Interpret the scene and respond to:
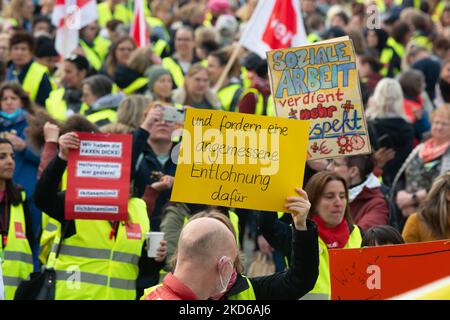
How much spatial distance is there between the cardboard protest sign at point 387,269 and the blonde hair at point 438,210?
4.64 feet

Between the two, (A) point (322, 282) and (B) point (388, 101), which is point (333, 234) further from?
(B) point (388, 101)

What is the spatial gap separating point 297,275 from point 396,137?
528 cm

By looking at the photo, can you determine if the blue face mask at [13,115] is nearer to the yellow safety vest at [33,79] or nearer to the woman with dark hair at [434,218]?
the yellow safety vest at [33,79]

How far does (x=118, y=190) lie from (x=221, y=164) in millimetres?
1991

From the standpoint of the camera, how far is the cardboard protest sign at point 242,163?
550 cm

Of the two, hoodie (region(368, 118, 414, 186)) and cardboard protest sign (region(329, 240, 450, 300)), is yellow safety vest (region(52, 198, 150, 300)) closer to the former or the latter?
cardboard protest sign (region(329, 240, 450, 300))

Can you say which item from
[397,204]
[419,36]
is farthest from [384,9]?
[397,204]

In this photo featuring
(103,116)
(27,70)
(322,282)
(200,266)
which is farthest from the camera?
(27,70)

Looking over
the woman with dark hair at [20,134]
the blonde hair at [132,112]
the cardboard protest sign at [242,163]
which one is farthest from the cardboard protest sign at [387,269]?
the woman with dark hair at [20,134]

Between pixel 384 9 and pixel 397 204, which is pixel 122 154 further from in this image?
pixel 384 9

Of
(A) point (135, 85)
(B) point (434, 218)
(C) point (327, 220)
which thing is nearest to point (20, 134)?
(A) point (135, 85)

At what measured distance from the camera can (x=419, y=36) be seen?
16516 mm

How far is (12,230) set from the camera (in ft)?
25.8

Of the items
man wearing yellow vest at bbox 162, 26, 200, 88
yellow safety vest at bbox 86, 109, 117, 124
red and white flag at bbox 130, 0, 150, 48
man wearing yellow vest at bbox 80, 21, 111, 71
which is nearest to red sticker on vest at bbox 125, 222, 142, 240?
yellow safety vest at bbox 86, 109, 117, 124
